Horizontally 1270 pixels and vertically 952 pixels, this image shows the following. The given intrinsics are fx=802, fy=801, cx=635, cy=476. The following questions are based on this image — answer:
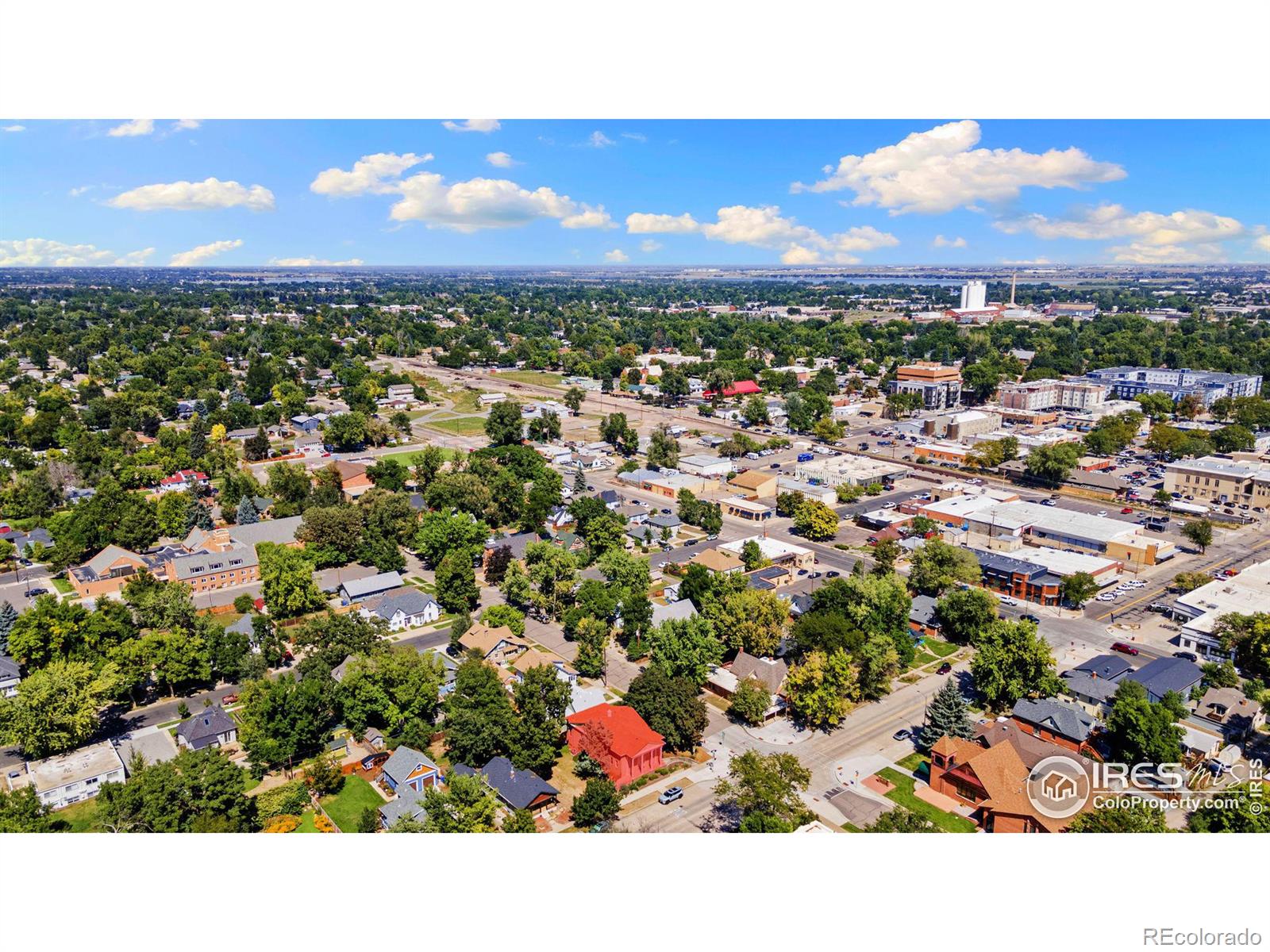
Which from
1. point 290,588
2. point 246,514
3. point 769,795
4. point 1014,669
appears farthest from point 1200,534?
point 246,514

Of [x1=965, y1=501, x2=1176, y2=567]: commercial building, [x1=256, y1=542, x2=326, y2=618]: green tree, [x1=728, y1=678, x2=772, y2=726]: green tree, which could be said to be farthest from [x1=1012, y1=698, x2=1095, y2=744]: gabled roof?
[x1=256, y1=542, x2=326, y2=618]: green tree

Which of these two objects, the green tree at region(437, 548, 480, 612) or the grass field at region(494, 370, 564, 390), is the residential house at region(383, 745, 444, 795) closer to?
the green tree at region(437, 548, 480, 612)

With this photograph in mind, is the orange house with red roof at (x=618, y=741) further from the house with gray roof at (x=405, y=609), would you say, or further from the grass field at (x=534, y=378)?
the grass field at (x=534, y=378)

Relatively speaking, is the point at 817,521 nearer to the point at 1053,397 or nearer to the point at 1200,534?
the point at 1200,534

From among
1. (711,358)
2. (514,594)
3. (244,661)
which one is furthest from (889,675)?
(711,358)

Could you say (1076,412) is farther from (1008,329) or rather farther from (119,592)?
(119,592)

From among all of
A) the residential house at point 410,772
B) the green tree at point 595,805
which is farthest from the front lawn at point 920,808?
the residential house at point 410,772
